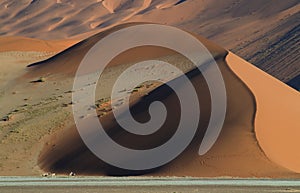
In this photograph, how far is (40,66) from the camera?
55.5 meters

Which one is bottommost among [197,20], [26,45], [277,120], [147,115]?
[197,20]

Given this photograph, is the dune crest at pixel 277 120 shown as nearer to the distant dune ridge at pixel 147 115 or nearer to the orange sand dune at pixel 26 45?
the distant dune ridge at pixel 147 115

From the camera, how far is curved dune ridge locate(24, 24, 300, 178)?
19375 millimetres

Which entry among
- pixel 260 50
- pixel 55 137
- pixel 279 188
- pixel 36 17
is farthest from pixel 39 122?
pixel 36 17

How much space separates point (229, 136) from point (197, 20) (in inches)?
4572

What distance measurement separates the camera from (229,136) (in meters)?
21.2

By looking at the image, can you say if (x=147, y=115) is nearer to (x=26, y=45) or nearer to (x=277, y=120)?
(x=277, y=120)

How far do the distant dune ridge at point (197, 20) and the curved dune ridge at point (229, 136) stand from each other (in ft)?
138

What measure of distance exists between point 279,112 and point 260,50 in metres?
65.4

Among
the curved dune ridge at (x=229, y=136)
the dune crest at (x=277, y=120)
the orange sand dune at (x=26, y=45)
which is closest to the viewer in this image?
the curved dune ridge at (x=229, y=136)

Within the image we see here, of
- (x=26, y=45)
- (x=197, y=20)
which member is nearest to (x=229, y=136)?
(x=26, y=45)

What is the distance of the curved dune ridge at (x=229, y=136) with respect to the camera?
19.4 m

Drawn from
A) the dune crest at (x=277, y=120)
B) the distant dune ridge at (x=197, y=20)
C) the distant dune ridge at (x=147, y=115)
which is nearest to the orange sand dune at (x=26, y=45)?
the distant dune ridge at (x=147, y=115)

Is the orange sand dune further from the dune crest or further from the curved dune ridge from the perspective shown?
the dune crest
